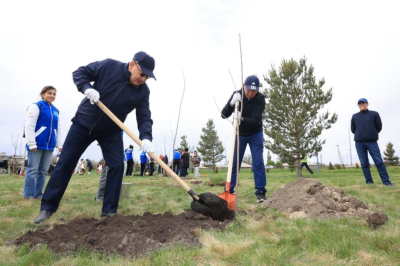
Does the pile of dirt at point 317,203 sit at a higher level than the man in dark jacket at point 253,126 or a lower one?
lower

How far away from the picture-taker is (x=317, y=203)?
3.56 metres

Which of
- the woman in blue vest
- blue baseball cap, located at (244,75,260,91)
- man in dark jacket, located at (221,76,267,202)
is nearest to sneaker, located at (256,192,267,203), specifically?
man in dark jacket, located at (221,76,267,202)

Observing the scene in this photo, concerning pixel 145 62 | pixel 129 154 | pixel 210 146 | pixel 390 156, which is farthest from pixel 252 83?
pixel 390 156

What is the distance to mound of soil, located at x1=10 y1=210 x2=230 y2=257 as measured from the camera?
212 centimetres

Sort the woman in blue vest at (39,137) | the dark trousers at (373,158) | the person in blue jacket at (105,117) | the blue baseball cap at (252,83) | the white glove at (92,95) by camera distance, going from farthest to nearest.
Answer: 1. the dark trousers at (373,158)
2. the woman in blue vest at (39,137)
3. the blue baseball cap at (252,83)
4. the person in blue jacket at (105,117)
5. the white glove at (92,95)

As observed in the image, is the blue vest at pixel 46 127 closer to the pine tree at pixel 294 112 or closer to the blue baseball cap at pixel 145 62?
the blue baseball cap at pixel 145 62

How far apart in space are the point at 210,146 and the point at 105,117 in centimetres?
3484

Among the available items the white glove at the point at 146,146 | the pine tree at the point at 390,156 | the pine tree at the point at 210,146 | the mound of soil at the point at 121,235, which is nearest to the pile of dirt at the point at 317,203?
the mound of soil at the point at 121,235

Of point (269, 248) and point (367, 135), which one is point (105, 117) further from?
point (367, 135)

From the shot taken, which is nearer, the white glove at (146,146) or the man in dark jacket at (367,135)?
the white glove at (146,146)

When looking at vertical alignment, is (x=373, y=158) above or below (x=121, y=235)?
above

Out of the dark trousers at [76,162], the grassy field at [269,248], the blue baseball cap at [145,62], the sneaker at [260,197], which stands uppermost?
the blue baseball cap at [145,62]

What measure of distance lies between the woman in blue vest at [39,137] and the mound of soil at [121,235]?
248 cm

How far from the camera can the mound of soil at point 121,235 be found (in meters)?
2.12
